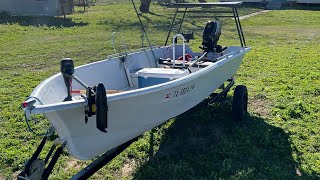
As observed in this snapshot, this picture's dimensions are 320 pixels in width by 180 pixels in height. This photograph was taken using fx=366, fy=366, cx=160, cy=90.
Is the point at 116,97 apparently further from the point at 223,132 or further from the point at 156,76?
the point at 223,132

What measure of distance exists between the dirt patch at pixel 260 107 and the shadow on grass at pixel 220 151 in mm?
272

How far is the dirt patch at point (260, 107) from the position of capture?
6.03 meters

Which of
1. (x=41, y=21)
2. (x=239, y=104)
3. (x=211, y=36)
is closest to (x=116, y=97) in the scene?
(x=239, y=104)

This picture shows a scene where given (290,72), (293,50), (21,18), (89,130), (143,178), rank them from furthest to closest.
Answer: (21,18) → (293,50) → (290,72) → (143,178) → (89,130)

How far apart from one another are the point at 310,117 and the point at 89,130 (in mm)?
3747

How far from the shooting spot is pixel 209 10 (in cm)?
689

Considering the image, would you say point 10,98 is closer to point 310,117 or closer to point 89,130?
point 89,130

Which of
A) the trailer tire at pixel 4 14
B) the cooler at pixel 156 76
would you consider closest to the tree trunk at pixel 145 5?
the trailer tire at pixel 4 14

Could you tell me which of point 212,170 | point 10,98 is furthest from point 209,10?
point 10,98

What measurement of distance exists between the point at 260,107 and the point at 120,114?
342 centimetres

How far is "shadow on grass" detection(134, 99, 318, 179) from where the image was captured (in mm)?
4160

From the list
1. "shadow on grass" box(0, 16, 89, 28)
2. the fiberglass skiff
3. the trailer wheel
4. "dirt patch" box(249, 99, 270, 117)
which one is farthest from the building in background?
the trailer wheel

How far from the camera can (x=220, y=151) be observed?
467 cm

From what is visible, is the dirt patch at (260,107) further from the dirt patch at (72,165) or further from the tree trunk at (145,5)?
the tree trunk at (145,5)
